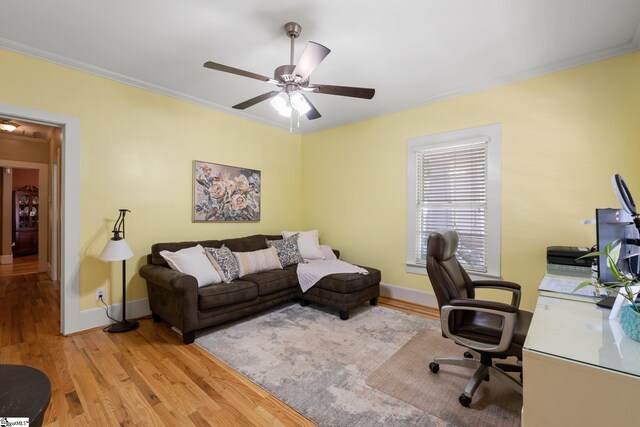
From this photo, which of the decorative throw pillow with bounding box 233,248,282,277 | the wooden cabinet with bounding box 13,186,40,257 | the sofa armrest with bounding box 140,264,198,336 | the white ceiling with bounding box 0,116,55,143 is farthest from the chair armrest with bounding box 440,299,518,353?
the wooden cabinet with bounding box 13,186,40,257

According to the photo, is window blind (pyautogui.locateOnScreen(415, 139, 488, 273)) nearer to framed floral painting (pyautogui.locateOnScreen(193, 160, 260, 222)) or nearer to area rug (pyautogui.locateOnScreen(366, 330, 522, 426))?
area rug (pyautogui.locateOnScreen(366, 330, 522, 426))

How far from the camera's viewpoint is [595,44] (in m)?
2.45

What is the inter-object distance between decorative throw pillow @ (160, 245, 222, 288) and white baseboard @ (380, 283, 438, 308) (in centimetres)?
230

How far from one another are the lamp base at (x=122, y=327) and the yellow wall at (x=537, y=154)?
3.09 meters

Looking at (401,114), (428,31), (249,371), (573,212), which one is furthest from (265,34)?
(573,212)

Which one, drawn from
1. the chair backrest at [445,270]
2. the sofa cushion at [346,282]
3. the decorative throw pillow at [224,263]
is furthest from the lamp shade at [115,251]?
the chair backrest at [445,270]

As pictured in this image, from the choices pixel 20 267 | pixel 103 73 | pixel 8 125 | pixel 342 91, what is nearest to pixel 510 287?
pixel 342 91

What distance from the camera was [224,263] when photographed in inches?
125

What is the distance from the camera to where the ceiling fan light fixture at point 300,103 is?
2.29 metres

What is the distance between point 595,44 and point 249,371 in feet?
13.2

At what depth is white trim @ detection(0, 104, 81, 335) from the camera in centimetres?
274

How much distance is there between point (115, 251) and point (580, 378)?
343 centimetres

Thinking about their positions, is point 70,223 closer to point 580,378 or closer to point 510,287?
point 580,378

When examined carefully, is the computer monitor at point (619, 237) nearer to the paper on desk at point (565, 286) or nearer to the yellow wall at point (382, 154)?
the paper on desk at point (565, 286)
